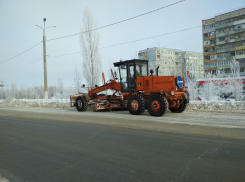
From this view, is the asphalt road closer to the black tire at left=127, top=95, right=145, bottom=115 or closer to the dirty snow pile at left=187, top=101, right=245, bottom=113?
the black tire at left=127, top=95, right=145, bottom=115

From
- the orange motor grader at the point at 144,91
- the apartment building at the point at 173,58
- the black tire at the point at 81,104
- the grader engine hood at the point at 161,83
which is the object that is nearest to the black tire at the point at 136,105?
the orange motor grader at the point at 144,91

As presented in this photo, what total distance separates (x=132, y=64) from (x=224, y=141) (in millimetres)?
8819

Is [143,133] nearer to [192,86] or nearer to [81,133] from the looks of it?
[81,133]

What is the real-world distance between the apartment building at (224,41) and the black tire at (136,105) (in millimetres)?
55689

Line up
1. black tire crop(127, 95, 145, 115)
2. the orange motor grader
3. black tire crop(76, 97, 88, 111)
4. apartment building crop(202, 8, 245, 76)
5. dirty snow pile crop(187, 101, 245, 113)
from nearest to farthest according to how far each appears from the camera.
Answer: the orange motor grader
black tire crop(127, 95, 145, 115)
dirty snow pile crop(187, 101, 245, 113)
black tire crop(76, 97, 88, 111)
apartment building crop(202, 8, 245, 76)

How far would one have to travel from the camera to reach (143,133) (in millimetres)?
8156

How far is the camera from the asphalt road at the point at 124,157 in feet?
14.5

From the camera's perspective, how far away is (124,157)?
548 cm

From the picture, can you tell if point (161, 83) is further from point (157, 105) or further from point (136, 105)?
point (136, 105)

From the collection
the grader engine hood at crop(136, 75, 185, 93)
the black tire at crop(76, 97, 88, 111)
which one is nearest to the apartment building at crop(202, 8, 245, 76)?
the grader engine hood at crop(136, 75, 185, 93)

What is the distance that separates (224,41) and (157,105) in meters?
64.8

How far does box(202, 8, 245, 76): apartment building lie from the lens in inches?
2493

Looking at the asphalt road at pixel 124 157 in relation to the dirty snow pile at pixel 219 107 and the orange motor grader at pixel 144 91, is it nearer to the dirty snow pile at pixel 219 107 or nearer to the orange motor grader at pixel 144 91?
the orange motor grader at pixel 144 91

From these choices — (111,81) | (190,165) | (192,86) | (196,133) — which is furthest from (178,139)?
(192,86)
